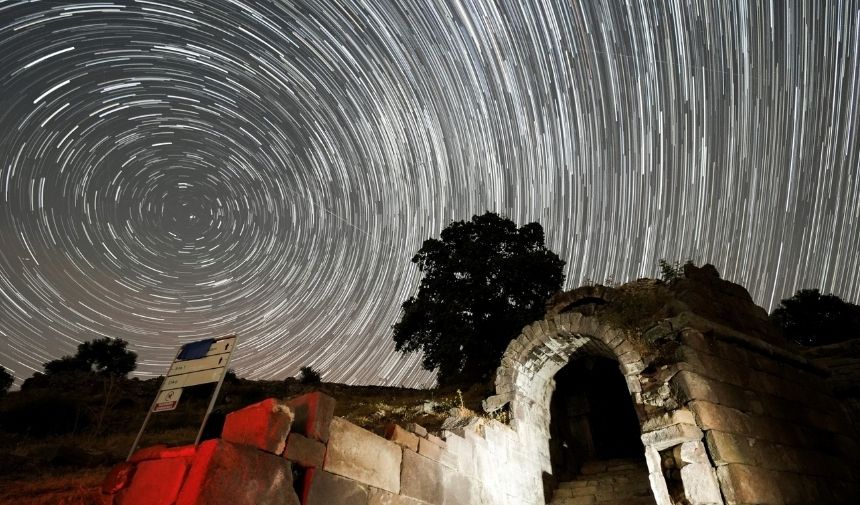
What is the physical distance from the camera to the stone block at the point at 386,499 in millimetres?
5039

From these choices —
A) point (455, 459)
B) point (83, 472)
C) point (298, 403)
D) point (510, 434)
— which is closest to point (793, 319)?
point (510, 434)

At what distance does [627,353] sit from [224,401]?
2139 cm

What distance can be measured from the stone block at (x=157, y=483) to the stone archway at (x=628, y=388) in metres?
7.39

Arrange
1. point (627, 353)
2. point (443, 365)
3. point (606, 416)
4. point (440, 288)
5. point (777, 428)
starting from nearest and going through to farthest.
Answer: point (777, 428) → point (627, 353) → point (606, 416) → point (443, 365) → point (440, 288)

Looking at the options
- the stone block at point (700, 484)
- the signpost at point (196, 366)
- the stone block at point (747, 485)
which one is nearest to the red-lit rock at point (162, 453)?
the signpost at point (196, 366)

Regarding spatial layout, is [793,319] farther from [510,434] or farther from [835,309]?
[510,434]

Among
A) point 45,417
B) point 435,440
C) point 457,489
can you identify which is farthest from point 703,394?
point 45,417

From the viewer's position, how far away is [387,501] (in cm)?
524

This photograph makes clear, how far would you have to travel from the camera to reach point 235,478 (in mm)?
3527

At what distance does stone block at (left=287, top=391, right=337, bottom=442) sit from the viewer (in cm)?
447

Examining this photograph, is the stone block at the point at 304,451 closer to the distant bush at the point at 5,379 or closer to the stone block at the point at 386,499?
the stone block at the point at 386,499

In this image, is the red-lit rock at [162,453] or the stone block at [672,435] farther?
the stone block at [672,435]

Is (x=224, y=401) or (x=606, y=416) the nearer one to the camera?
(x=606, y=416)

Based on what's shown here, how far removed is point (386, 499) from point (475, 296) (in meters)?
16.8
